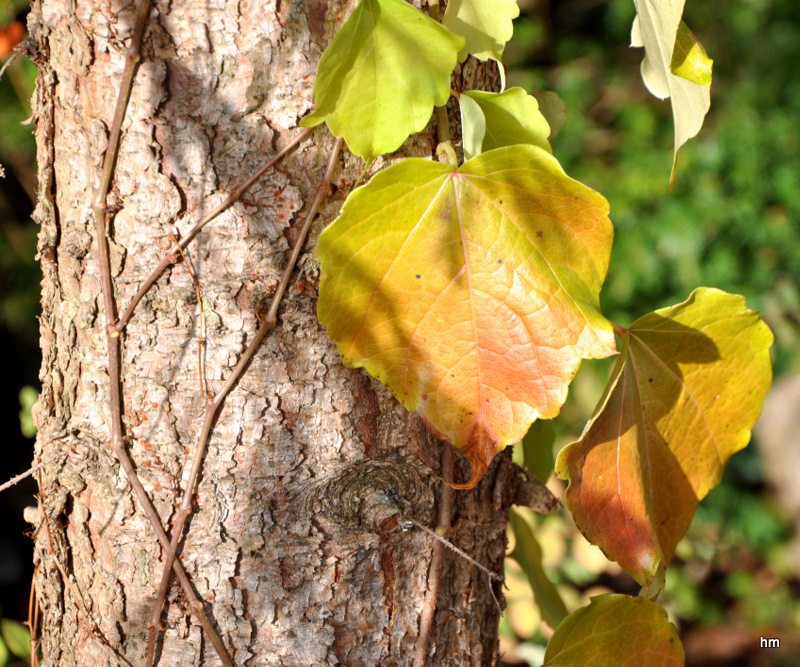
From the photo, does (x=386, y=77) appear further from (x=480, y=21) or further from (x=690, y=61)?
(x=690, y=61)

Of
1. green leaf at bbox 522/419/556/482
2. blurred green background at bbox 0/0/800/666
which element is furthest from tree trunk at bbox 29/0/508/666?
blurred green background at bbox 0/0/800/666

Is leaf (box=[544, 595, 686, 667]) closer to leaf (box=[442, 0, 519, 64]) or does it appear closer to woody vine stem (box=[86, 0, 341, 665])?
woody vine stem (box=[86, 0, 341, 665])

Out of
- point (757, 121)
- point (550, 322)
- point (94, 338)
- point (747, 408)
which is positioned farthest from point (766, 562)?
point (94, 338)

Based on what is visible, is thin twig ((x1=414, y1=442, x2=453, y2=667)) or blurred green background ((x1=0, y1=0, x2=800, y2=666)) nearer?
thin twig ((x1=414, y1=442, x2=453, y2=667))

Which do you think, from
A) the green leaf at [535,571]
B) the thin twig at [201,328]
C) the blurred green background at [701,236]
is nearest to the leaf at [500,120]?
the thin twig at [201,328]

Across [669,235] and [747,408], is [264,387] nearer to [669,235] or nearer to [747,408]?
[747,408]

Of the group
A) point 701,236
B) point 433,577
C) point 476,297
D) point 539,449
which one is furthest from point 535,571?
point 701,236

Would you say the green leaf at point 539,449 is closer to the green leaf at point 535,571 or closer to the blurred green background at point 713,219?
the green leaf at point 535,571
